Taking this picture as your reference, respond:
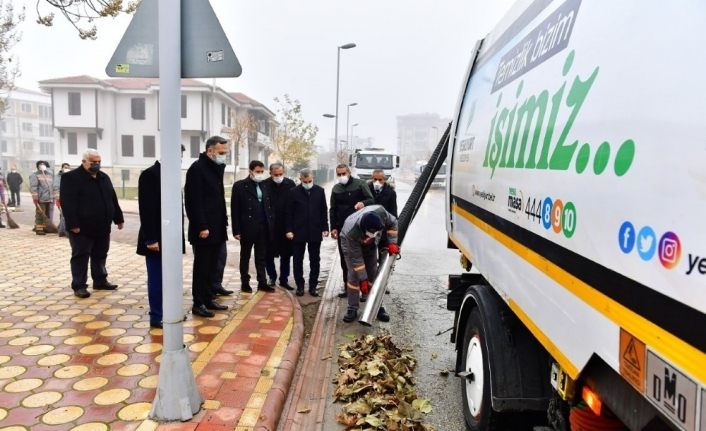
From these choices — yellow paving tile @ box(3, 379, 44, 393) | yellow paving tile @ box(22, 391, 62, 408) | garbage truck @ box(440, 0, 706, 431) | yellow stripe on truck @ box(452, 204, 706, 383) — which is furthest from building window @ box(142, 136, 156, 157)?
yellow stripe on truck @ box(452, 204, 706, 383)

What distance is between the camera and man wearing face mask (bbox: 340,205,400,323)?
17.1 feet

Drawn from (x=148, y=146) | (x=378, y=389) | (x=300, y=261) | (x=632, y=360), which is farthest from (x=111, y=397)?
(x=148, y=146)

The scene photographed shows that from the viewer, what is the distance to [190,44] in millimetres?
3037

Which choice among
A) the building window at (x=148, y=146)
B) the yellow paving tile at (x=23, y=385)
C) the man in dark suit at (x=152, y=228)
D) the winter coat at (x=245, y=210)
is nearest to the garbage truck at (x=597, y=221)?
the yellow paving tile at (x=23, y=385)

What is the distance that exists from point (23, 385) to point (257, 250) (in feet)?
10.4

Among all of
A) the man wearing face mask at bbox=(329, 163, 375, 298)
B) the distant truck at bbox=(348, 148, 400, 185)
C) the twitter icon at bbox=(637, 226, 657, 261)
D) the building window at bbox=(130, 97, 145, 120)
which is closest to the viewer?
the twitter icon at bbox=(637, 226, 657, 261)

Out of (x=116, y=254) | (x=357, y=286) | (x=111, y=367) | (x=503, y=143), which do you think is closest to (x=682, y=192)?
(x=503, y=143)

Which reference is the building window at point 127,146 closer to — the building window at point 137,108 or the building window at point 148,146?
the building window at point 148,146

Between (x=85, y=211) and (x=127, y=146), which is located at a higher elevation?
(x=127, y=146)

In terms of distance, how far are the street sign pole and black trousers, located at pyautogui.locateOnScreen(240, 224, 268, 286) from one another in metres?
3.12

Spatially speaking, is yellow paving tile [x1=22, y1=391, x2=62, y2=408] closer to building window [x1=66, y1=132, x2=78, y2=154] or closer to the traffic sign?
the traffic sign

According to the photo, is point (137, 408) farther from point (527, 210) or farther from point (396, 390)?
point (527, 210)

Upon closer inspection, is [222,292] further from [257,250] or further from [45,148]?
[45,148]

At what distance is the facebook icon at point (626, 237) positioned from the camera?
1383 mm
